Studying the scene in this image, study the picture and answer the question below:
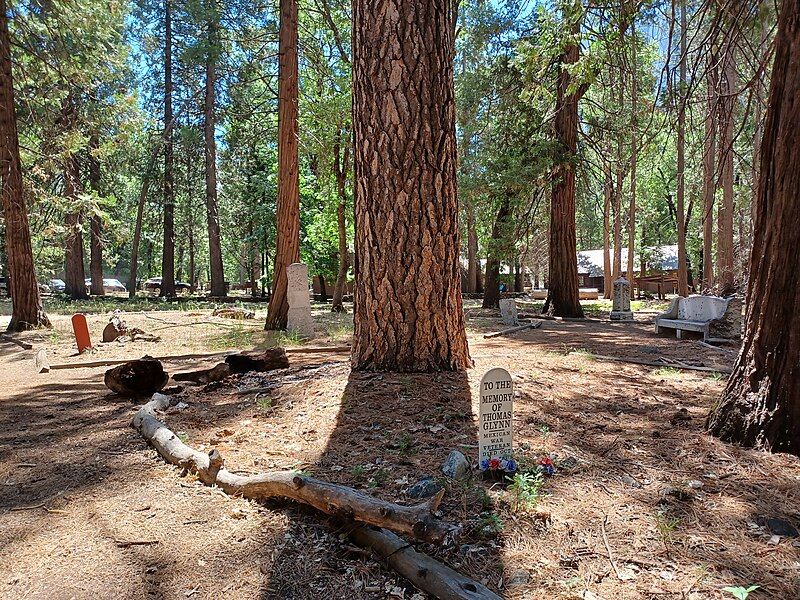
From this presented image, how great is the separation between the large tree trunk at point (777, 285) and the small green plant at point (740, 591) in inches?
60.3

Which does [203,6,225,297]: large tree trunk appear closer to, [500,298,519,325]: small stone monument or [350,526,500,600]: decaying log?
[500,298,519,325]: small stone monument

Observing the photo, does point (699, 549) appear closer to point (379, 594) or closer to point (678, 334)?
point (379, 594)

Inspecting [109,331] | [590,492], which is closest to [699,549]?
[590,492]

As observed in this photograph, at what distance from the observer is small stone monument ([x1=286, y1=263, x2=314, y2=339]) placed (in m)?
10.1

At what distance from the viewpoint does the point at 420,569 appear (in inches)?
77.2

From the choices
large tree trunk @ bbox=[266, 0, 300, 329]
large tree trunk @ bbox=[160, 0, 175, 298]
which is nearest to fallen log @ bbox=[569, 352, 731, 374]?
large tree trunk @ bbox=[266, 0, 300, 329]

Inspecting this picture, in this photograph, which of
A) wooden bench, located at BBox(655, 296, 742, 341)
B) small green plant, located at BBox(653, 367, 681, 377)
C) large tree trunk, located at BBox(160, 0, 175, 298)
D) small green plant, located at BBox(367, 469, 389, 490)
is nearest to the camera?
small green plant, located at BBox(367, 469, 389, 490)

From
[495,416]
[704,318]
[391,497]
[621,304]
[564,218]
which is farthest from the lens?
[621,304]

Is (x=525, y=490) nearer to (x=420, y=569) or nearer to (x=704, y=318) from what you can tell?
(x=420, y=569)

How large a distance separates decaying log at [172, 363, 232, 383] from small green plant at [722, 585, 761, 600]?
5162 mm

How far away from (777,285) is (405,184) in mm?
2901

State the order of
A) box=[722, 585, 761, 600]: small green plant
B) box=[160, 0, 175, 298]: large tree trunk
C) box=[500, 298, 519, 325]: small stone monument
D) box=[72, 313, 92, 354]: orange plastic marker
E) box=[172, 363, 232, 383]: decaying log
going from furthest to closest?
box=[160, 0, 175, 298]: large tree trunk, box=[500, 298, 519, 325]: small stone monument, box=[72, 313, 92, 354]: orange plastic marker, box=[172, 363, 232, 383]: decaying log, box=[722, 585, 761, 600]: small green plant

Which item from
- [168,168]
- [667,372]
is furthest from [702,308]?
[168,168]

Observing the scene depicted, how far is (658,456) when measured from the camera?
122 inches
